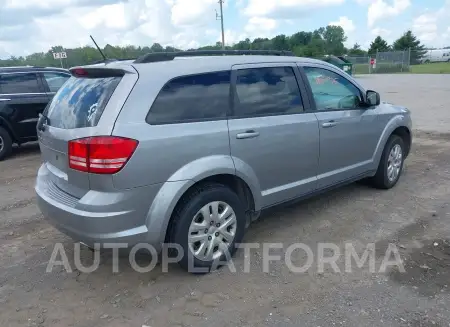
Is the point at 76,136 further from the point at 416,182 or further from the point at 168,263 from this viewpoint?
the point at 416,182

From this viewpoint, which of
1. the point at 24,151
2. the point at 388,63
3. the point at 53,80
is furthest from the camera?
the point at 388,63

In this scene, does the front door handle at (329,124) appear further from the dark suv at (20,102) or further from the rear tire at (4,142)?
the rear tire at (4,142)

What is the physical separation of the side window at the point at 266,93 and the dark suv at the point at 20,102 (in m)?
5.78

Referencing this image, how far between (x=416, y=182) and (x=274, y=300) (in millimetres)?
3510

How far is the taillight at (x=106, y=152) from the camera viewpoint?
9.18 feet

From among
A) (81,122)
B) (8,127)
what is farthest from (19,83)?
(81,122)

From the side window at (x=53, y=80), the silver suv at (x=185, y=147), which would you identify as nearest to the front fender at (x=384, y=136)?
the silver suv at (x=185, y=147)

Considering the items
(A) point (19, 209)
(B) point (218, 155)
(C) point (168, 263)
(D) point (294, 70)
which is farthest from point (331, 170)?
(A) point (19, 209)

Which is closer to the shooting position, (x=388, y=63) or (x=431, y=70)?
(x=431, y=70)

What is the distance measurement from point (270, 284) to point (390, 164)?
2.84m

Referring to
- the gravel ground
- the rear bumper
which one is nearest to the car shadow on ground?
the gravel ground

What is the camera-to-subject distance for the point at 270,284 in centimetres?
322

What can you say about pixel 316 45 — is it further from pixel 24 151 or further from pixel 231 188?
pixel 231 188

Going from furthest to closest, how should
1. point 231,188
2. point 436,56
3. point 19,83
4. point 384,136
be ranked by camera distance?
1. point 436,56
2. point 19,83
3. point 384,136
4. point 231,188
